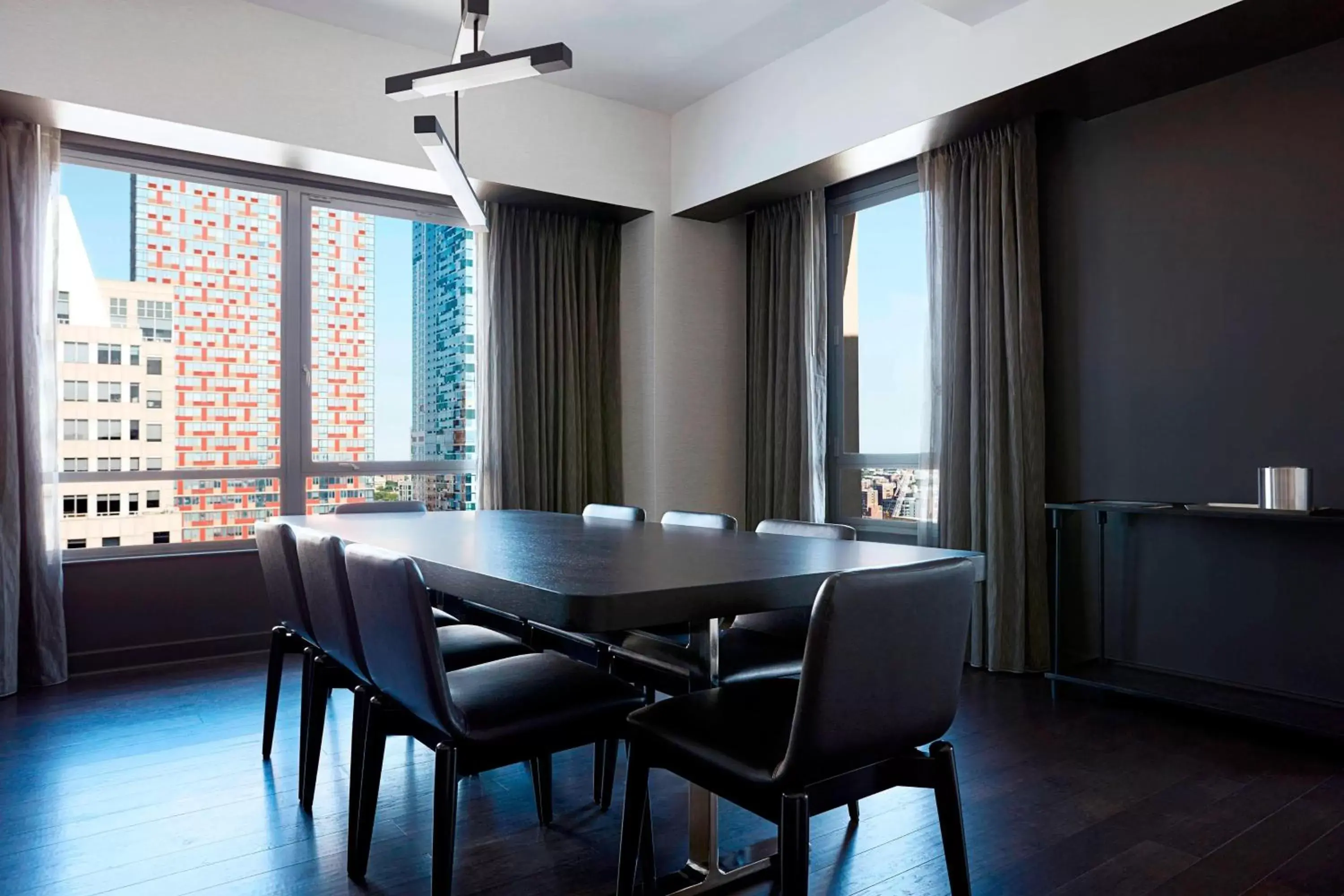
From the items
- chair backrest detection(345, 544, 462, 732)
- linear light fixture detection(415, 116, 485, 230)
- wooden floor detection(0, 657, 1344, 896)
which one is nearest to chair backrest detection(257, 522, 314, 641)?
wooden floor detection(0, 657, 1344, 896)

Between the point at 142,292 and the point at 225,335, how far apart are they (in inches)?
15.8

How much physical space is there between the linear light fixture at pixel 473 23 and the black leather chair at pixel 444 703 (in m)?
1.72

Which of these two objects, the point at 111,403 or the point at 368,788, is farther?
the point at 111,403

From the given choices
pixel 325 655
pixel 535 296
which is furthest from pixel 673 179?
pixel 325 655

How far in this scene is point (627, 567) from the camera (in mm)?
1582

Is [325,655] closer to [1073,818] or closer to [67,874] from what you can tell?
[67,874]

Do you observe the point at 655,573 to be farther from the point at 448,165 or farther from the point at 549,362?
the point at 549,362

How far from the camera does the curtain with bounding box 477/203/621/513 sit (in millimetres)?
4820

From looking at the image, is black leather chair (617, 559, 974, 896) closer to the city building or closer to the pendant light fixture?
the pendant light fixture

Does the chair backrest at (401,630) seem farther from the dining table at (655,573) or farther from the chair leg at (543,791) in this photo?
the chair leg at (543,791)

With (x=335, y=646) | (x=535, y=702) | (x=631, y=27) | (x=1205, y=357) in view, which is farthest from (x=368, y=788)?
(x=631, y=27)

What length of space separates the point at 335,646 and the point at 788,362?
3.41 metres

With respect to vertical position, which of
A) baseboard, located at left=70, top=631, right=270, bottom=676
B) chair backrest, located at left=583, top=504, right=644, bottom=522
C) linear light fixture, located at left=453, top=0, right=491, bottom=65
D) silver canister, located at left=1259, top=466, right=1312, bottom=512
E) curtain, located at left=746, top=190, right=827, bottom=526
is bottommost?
baseboard, located at left=70, top=631, right=270, bottom=676

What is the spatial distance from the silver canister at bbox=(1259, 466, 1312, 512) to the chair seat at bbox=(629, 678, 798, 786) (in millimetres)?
2082
